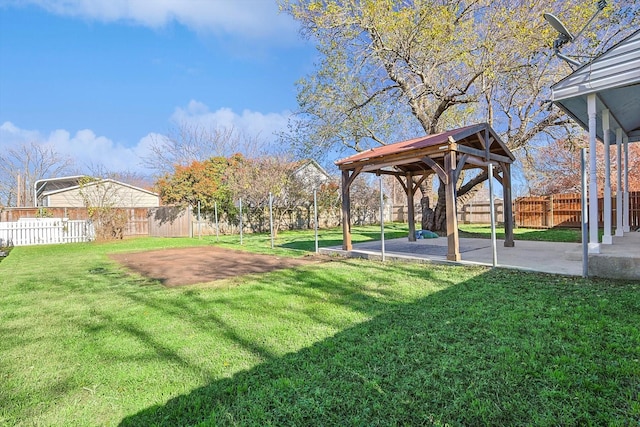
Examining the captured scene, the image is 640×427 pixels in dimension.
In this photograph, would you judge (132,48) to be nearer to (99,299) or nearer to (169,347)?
(99,299)

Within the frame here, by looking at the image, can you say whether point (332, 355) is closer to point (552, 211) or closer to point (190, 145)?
point (552, 211)

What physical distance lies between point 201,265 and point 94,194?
1023 cm

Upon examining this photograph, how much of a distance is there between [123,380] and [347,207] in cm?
656

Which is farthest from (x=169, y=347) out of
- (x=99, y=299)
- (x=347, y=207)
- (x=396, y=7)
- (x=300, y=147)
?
(x=300, y=147)

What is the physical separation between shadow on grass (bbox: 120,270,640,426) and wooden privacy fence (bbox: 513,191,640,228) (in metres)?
13.2

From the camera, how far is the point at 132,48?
18938 mm

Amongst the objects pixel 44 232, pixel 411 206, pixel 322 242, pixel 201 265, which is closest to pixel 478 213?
pixel 411 206

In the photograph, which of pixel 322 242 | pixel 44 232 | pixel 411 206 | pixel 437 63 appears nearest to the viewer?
pixel 437 63

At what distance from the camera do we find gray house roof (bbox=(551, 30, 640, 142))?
14.8ft

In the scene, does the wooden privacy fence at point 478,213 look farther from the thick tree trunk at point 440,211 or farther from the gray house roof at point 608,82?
the gray house roof at point 608,82

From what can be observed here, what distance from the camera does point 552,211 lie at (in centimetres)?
1481

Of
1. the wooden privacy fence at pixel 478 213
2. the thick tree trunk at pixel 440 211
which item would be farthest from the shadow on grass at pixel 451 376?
the wooden privacy fence at pixel 478 213

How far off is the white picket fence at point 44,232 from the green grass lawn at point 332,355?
11740 millimetres

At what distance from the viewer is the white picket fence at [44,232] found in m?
13.4
